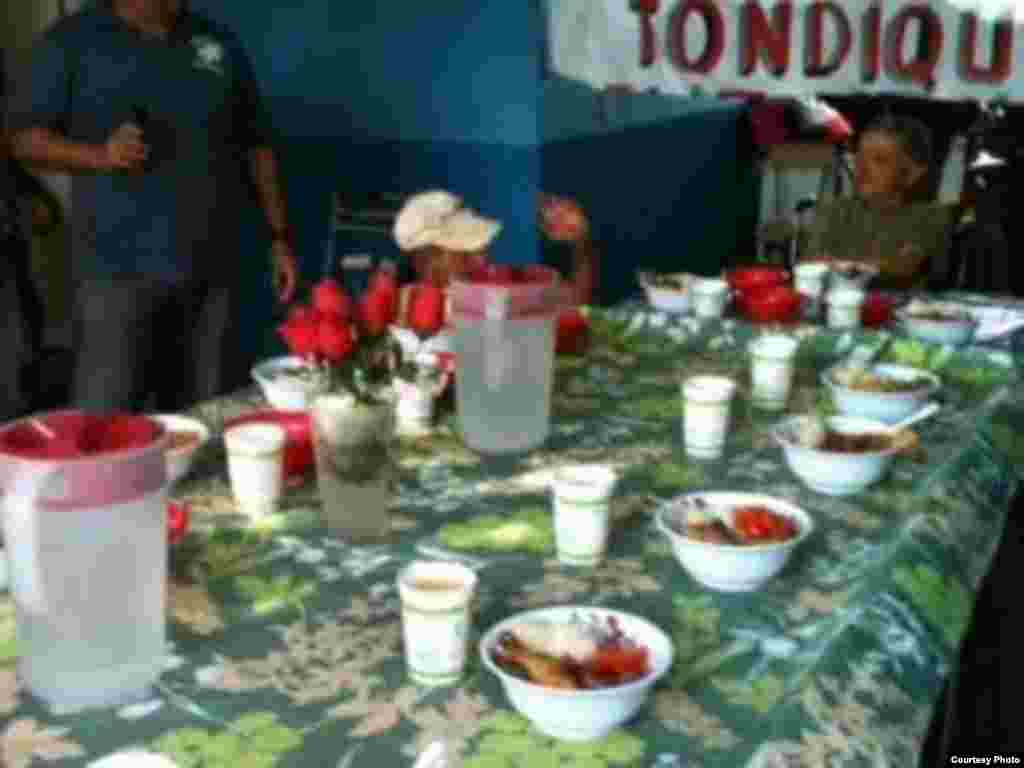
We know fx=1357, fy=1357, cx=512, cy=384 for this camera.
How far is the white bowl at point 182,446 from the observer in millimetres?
1560

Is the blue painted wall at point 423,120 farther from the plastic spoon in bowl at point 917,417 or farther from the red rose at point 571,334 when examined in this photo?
the plastic spoon in bowl at point 917,417

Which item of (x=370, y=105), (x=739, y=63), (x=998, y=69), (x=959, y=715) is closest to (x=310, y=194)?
(x=370, y=105)

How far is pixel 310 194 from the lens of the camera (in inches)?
165

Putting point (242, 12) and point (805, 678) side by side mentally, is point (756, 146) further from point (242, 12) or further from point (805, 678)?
point (805, 678)

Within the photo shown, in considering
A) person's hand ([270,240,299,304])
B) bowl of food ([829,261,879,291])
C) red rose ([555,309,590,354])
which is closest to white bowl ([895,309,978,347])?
bowl of food ([829,261,879,291])

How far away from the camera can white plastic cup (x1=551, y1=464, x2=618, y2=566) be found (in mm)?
1354

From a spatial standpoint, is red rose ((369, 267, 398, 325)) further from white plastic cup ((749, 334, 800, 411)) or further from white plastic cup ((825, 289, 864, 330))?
white plastic cup ((825, 289, 864, 330))

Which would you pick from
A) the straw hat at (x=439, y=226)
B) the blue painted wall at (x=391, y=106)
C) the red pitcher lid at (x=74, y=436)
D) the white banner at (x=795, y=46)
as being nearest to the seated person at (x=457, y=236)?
the straw hat at (x=439, y=226)

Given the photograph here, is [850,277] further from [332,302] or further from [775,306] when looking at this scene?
[332,302]

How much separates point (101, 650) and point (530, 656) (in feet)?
1.14

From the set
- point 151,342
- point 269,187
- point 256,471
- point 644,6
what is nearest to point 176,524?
point 256,471

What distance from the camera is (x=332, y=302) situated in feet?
4.53

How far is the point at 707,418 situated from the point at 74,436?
0.87 meters

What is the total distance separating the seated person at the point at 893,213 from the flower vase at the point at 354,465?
6.51 ft
